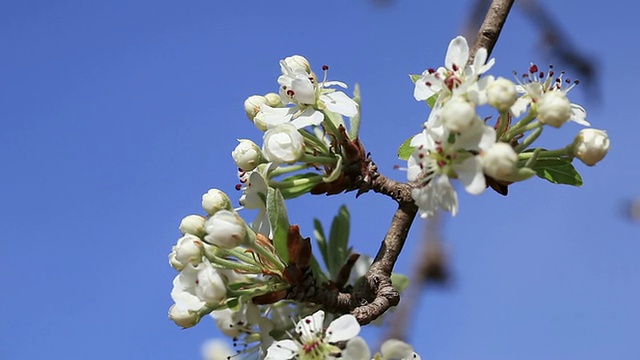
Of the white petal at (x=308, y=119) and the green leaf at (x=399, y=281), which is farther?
the green leaf at (x=399, y=281)

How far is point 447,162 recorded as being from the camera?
2031 millimetres

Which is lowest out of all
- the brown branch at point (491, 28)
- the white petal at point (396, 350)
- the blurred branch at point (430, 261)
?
the white petal at point (396, 350)

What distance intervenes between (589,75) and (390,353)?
307 centimetres

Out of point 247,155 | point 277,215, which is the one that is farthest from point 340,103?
point 277,215

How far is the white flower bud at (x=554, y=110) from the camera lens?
210cm

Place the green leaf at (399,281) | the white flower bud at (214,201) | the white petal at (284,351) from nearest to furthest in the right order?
the white petal at (284,351) < the white flower bud at (214,201) < the green leaf at (399,281)

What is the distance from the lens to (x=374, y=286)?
2.40 m

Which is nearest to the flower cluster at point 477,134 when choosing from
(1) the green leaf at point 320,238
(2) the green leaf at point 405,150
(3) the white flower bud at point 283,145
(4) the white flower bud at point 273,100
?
(2) the green leaf at point 405,150

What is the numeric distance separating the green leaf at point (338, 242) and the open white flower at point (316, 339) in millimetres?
483

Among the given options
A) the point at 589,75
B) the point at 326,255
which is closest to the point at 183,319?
the point at 326,255

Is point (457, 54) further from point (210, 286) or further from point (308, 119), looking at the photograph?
point (210, 286)

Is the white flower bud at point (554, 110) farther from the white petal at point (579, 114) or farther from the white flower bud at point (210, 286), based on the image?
the white flower bud at point (210, 286)

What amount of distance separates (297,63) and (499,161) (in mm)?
799

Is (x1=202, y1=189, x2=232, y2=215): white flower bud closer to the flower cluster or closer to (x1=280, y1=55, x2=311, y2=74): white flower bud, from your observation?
(x1=280, y1=55, x2=311, y2=74): white flower bud
